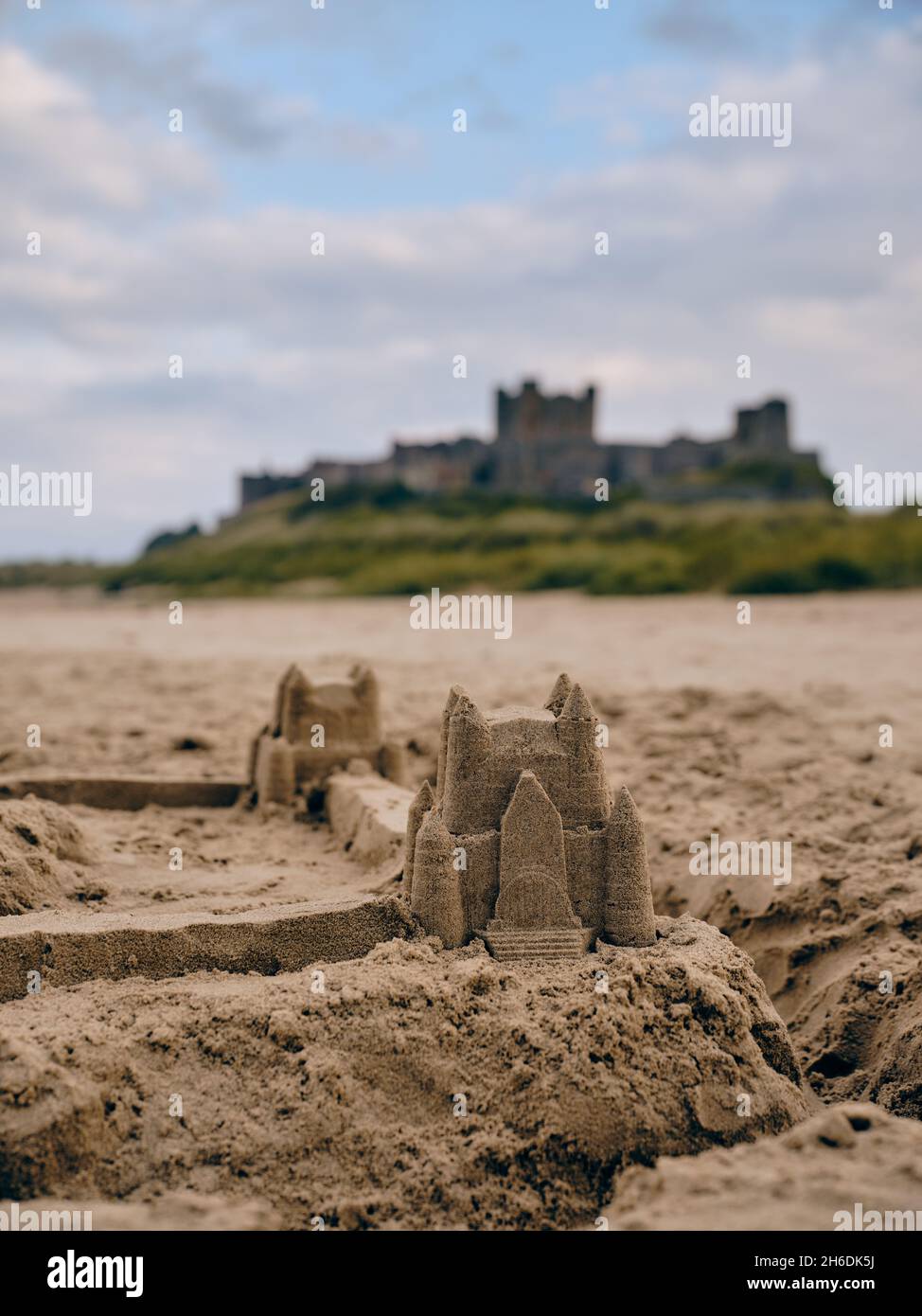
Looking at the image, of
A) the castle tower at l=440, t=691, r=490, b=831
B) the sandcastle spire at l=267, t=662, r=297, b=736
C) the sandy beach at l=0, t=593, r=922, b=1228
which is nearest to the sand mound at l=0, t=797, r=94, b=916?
the sandy beach at l=0, t=593, r=922, b=1228

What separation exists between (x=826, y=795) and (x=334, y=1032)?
374cm

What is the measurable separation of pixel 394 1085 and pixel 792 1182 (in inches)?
45.3

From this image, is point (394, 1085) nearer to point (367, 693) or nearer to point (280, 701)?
point (367, 693)

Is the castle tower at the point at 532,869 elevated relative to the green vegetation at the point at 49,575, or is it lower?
lower

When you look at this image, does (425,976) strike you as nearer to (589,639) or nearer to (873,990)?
(873,990)

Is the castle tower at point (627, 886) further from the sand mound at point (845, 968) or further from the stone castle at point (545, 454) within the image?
the stone castle at point (545, 454)

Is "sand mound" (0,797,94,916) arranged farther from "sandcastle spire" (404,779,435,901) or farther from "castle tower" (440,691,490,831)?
"castle tower" (440,691,490,831)

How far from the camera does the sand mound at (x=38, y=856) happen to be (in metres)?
→ 4.37

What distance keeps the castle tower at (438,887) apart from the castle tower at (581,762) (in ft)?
1.47

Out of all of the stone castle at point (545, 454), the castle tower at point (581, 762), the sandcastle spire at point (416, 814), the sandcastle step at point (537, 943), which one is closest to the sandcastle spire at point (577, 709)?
the castle tower at point (581, 762)

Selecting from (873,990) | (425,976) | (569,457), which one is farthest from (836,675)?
(569,457)

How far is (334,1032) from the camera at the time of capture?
11.1 feet

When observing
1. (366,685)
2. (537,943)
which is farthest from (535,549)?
(537,943)

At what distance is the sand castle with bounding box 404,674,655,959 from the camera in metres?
3.90
